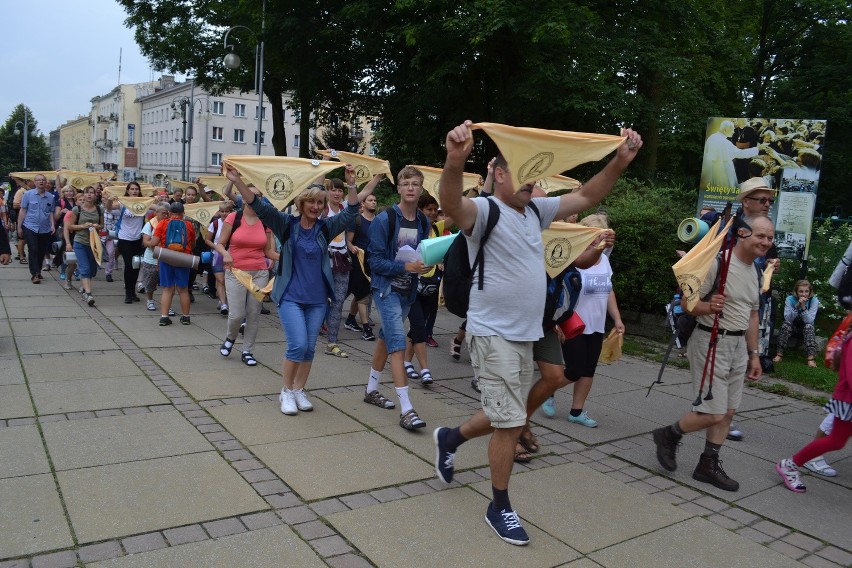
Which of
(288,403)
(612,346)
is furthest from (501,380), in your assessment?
(612,346)

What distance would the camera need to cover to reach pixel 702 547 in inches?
155

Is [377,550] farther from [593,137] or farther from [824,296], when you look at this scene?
[824,296]

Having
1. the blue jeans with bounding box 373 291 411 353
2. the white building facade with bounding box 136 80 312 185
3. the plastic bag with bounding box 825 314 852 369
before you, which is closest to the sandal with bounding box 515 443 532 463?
the blue jeans with bounding box 373 291 411 353

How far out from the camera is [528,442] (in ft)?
17.3

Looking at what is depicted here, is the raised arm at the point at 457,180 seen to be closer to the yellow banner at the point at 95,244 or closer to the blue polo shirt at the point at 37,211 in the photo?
the yellow banner at the point at 95,244

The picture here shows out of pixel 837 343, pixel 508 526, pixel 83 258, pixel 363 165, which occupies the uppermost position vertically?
pixel 363 165

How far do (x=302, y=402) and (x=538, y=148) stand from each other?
10.7 ft

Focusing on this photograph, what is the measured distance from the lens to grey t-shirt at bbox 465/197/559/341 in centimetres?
386

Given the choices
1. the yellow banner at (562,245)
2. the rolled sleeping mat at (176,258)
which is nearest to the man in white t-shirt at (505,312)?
the yellow banner at (562,245)

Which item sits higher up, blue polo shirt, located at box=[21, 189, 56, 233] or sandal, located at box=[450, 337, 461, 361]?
blue polo shirt, located at box=[21, 189, 56, 233]

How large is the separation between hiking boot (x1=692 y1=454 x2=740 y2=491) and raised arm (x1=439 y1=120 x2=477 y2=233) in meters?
2.45

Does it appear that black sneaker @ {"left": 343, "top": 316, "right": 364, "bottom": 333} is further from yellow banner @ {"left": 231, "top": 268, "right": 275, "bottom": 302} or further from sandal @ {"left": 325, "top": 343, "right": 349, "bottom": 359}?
yellow banner @ {"left": 231, "top": 268, "right": 275, "bottom": 302}

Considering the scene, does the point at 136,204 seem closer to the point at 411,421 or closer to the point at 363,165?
the point at 363,165

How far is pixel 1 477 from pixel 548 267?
3619mm
